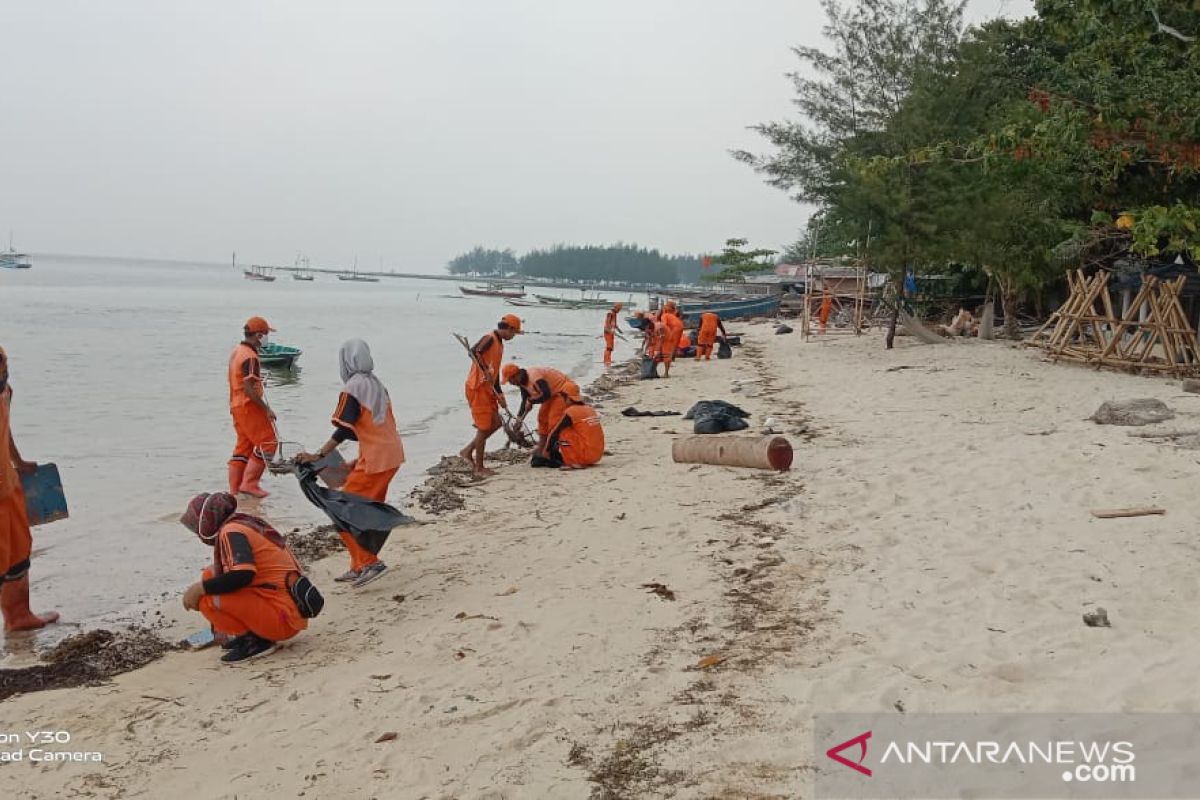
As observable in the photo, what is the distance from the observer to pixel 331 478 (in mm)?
5848

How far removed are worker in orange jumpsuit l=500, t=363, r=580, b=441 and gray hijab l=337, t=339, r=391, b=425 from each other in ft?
9.62

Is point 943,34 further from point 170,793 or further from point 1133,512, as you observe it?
point 170,793

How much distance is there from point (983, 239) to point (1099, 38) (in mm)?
8667

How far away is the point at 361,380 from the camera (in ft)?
18.7

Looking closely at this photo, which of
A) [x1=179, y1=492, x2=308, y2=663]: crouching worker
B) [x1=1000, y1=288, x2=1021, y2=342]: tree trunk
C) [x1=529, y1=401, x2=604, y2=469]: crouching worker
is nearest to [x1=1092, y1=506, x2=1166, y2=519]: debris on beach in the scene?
[x1=529, y1=401, x2=604, y2=469]: crouching worker

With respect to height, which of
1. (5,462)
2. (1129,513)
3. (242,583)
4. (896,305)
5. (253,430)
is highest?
(896,305)

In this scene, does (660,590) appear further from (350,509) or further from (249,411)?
(249,411)

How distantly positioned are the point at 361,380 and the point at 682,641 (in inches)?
108

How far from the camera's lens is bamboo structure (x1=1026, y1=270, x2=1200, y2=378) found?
12789 millimetres

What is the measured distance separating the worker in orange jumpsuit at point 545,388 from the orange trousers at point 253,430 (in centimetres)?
231

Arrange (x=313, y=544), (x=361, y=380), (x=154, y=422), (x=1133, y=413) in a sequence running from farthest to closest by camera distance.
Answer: (x=154, y=422), (x=1133, y=413), (x=313, y=544), (x=361, y=380)

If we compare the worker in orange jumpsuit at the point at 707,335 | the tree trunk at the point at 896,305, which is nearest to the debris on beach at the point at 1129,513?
the tree trunk at the point at 896,305

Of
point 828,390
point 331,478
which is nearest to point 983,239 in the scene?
point 828,390

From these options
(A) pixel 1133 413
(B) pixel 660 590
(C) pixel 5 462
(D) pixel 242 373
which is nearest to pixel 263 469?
(D) pixel 242 373
